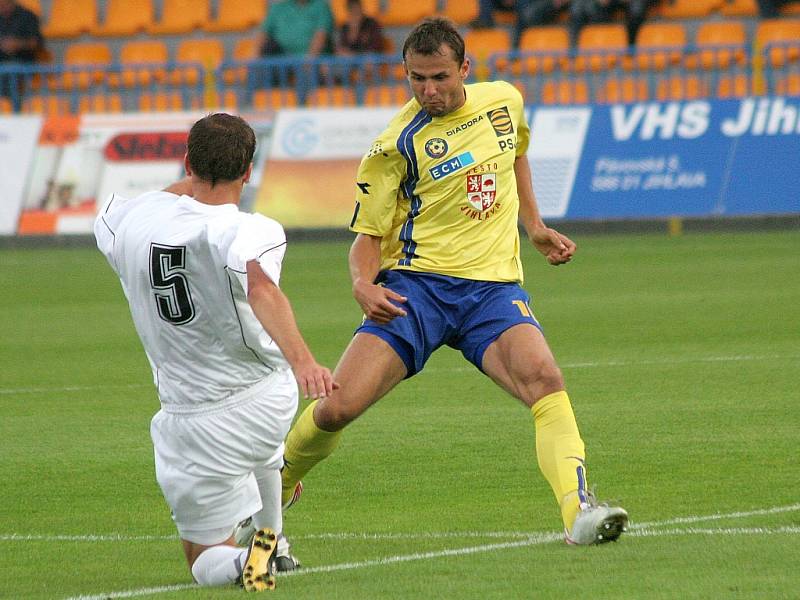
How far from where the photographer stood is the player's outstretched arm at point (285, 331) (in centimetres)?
496

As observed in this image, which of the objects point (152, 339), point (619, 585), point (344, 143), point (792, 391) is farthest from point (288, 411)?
point (344, 143)

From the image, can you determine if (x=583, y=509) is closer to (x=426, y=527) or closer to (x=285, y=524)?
(x=426, y=527)

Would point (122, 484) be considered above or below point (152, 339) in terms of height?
below

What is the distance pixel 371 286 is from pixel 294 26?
1826 centimetres

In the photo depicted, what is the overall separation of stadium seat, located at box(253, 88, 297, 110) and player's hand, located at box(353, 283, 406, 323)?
55.7ft

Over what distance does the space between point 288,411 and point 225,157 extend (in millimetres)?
890

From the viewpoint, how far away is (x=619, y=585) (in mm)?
5223

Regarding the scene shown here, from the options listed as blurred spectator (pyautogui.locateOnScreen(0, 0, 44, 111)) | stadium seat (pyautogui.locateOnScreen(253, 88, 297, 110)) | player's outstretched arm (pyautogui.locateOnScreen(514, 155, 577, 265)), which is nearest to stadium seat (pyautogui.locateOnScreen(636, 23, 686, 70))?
stadium seat (pyautogui.locateOnScreen(253, 88, 297, 110))

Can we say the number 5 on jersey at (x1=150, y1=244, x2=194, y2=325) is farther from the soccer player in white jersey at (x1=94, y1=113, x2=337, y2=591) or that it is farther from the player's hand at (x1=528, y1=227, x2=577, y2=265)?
the player's hand at (x1=528, y1=227, x2=577, y2=265)

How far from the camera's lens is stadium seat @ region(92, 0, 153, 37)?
27.8 metres

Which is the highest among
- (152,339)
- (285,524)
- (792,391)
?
(152,339)

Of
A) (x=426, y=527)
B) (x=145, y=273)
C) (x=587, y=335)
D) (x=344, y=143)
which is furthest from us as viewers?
(x=344, y=143)

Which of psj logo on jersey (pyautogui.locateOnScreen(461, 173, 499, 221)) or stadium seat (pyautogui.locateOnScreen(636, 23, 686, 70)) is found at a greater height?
psj logo on jersey (pyautogui.locateOnScreen(461, 173, 499, 221))

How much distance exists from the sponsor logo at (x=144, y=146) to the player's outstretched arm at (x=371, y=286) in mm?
15029
